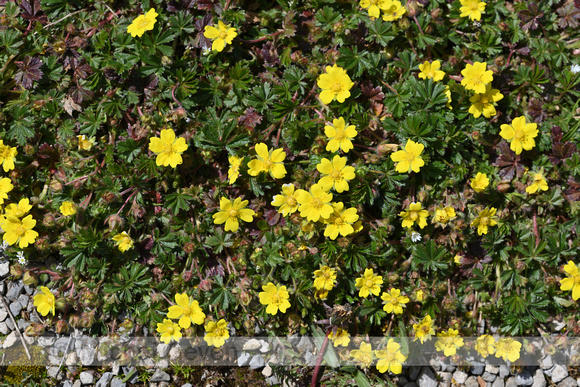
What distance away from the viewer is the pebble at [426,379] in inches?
168

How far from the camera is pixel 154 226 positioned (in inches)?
167

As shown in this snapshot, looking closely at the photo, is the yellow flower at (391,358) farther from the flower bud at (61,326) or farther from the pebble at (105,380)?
the flower bud at (61,326)

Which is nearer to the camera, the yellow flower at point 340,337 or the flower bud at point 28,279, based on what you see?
the yellow flower at point 340,337

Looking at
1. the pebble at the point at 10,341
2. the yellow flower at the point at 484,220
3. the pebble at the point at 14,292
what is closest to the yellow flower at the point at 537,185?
the yellow flower at the point at 484,220

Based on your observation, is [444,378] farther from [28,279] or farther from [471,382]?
[28,279]

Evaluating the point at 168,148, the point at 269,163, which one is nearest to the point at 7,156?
the point at 168,148

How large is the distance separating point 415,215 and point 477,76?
4.18 feet

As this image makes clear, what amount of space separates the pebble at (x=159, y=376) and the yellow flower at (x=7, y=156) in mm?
2149

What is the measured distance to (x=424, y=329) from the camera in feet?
13.1

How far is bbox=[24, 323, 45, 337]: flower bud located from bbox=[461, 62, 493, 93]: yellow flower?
163 inches

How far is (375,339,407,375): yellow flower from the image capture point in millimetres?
3967

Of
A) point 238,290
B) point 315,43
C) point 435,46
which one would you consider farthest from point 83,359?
point 435,46

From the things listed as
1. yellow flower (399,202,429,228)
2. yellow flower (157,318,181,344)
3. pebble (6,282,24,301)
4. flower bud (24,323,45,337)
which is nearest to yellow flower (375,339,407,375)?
yellow flower (399,202,429,228)

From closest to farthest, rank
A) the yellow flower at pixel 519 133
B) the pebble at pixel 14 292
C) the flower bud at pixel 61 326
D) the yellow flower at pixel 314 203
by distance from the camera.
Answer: the yellow flower at pixel 314 203
the yellow flower at pixel 519 133
the flower bud at pixel 61 326
the pebble at pixel 14 292
